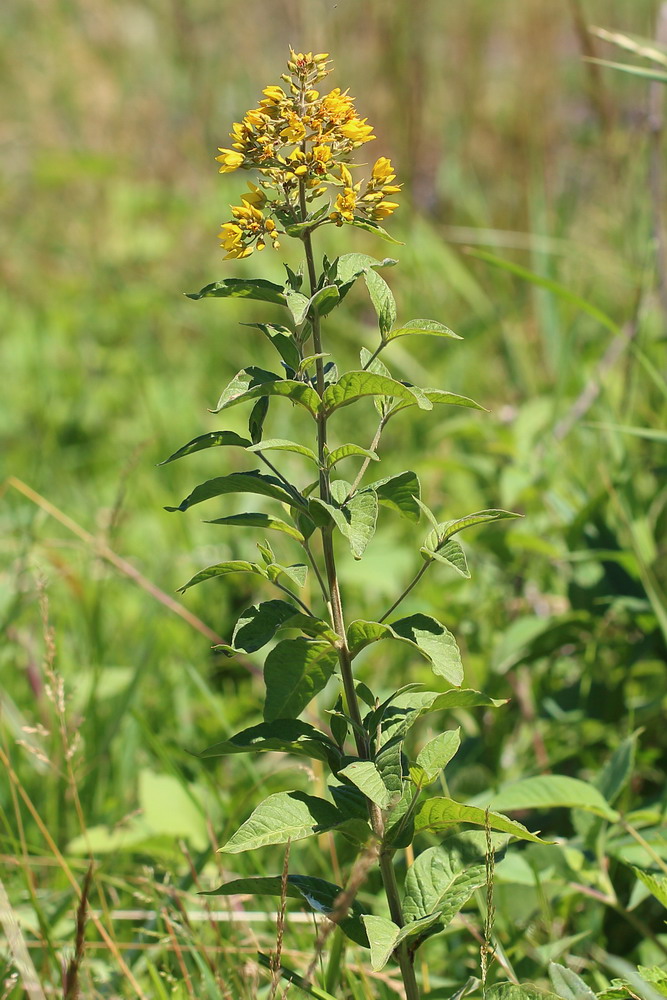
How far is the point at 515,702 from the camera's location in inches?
74.2

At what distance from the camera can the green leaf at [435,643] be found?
948 millimetres

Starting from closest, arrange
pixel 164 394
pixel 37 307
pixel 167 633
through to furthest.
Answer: pixel 167 633, pixel 164 394, pixel 37 307

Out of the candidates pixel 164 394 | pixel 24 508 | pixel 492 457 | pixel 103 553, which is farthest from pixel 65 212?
pixel 103 553

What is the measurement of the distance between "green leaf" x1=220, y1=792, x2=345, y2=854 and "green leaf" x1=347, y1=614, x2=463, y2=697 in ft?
0.51

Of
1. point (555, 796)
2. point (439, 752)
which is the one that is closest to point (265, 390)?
point (439, 752)

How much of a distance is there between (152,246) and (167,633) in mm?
3167

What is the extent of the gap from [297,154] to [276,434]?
2.21 meters

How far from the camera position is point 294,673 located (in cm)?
101

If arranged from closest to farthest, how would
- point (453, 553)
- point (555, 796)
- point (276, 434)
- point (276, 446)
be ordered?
1. point (276, 446)
2. point (453, 553)
3. point (555, 796)
4. point (276, 434)

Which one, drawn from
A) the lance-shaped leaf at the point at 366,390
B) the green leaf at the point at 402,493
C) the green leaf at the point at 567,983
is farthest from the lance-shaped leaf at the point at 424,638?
the green leaf at the point at 567,983

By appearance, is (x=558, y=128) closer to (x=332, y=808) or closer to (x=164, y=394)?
(x=164, y=394)

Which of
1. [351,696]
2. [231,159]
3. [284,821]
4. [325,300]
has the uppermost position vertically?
[231,159]

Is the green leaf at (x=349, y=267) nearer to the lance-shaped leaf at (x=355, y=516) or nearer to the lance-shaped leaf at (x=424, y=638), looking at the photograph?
the lance-shaped leaf at (x=355, y=516)

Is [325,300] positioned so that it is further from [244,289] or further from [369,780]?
[369,780]
